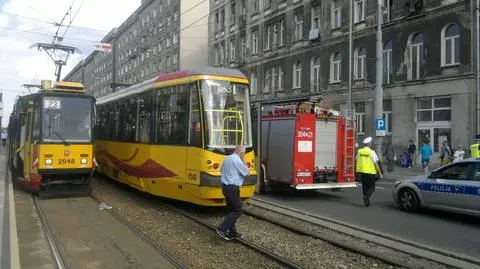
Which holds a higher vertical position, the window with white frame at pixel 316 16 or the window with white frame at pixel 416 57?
the window with white frame at pixel 316 16

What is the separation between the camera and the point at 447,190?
38.2ft

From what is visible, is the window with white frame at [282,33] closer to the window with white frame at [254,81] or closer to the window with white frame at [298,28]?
the window with white frame at [298,28]

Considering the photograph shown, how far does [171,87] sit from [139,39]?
2667 inches

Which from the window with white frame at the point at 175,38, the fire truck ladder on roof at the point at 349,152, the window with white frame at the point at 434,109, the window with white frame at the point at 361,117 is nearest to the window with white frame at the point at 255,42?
the window with white frame at the point at 361,117

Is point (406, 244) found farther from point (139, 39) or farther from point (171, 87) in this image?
point (139, 39)

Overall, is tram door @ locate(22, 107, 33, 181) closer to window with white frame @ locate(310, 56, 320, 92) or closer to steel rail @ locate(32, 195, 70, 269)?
steel rail @ locate(32, 195, 70, 269)

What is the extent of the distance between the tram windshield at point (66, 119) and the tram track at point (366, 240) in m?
5.31

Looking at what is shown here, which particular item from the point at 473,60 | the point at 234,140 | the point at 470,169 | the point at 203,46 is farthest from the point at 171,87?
the point at 203,46

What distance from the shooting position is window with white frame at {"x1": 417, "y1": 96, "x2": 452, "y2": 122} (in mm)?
26078

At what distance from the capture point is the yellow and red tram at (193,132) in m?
Answer: 10.8

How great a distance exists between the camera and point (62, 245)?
8.51 m

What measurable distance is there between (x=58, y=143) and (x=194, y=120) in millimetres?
4881

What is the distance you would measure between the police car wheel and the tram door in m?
9.80

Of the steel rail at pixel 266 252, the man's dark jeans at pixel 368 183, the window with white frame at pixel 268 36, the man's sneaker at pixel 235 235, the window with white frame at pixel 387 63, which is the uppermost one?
the window with white frame at pixel 268 36
